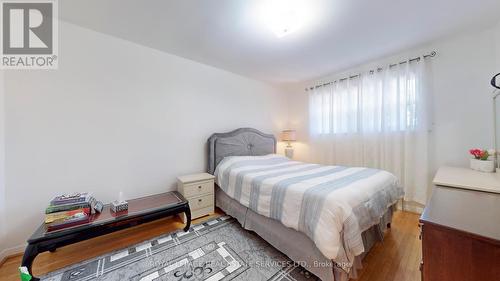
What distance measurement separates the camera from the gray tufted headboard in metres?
2.96

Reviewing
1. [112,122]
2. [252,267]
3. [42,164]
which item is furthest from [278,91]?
[42,164]

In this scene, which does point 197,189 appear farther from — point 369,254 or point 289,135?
point 289,135

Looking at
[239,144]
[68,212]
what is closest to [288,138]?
[239,144]

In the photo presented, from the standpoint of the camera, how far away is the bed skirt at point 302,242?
1308 millimetres

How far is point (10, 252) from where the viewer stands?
1717 millimetres

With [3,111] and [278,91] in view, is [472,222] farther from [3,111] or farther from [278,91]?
[278,91]

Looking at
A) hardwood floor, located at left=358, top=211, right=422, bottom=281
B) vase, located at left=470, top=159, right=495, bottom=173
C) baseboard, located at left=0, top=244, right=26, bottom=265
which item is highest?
vase, located at left=470, top=159, right=495, bottom=173

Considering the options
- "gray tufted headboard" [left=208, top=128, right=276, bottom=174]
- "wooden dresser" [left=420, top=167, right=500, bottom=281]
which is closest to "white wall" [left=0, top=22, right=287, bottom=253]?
"gray tufted headboard" [left=208, top=128, right=276, bottom=174]

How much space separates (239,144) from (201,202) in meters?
1.22

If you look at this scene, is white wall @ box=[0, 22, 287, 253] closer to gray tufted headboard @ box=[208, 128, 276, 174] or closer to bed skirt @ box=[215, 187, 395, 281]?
gray tufted headboard @ box=[208, 128, 276, 174]

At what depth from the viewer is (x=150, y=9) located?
5.82 ft

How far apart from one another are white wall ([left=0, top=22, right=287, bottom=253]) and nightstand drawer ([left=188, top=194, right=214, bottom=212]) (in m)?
0.47

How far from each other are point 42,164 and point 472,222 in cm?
338

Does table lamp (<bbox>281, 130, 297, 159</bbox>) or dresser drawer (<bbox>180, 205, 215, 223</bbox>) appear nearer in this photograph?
dresser drawer (<bbox>180, 205, 215, 223</bbox>)
